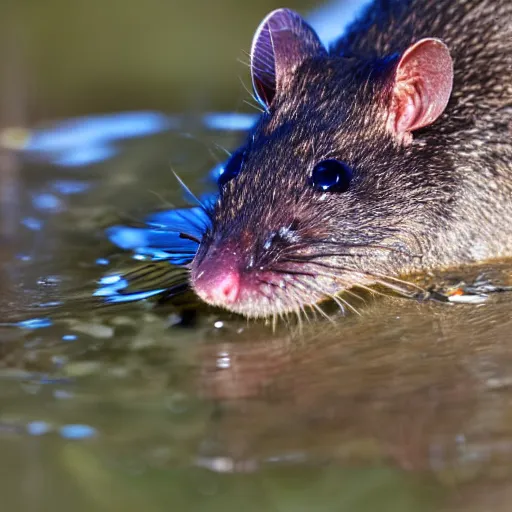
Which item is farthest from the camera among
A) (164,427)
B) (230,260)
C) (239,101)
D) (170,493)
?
(239,101)

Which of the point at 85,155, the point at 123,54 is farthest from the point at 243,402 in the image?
the point at 123,54

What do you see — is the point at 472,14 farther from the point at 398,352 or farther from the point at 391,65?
the point at 398,352

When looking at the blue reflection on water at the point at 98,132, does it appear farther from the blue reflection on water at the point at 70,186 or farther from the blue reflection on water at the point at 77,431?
the blue reflection on water at the point at 77,431

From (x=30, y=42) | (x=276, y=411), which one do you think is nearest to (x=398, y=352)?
(x=276, y=411)

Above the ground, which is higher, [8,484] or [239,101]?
[239,101]

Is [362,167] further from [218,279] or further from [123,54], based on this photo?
[123,54]

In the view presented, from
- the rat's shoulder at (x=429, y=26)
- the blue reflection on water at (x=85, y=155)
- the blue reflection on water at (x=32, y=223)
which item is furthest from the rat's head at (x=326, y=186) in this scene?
the blue reflection on water at (x=85, y=155)
